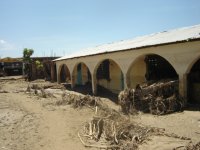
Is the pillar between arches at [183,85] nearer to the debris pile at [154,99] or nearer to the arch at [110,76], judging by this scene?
the debris pile at [154,99]

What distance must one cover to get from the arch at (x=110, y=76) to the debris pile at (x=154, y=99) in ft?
19.3

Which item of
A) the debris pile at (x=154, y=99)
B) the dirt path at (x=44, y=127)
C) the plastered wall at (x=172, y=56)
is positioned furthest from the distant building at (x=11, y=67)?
the debris pile at (x=154, y=99)

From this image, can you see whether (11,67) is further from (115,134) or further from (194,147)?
(194,147)

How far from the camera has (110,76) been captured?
1988cm

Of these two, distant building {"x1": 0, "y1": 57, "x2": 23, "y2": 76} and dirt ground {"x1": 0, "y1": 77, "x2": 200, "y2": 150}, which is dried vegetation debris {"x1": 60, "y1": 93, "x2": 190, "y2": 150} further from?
distant building {"x1": 0, "y1": 57, "x2": 23, "y2": 76}

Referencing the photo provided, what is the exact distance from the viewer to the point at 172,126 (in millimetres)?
9422

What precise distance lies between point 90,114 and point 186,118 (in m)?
4.05

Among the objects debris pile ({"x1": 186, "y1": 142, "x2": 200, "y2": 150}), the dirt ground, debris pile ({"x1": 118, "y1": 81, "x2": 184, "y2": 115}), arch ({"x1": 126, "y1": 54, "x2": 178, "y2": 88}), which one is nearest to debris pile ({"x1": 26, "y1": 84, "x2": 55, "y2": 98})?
the dirt ground

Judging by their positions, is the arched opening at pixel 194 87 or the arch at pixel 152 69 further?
the arch at pixel 152 69

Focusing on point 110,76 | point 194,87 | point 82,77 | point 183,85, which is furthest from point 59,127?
point 82,77

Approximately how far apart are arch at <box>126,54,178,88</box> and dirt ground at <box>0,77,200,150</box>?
4137mm

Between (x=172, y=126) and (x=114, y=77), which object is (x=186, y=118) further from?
(x=114, y=77)

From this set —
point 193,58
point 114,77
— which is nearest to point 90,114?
point 193,58

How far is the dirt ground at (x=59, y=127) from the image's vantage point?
779cm
